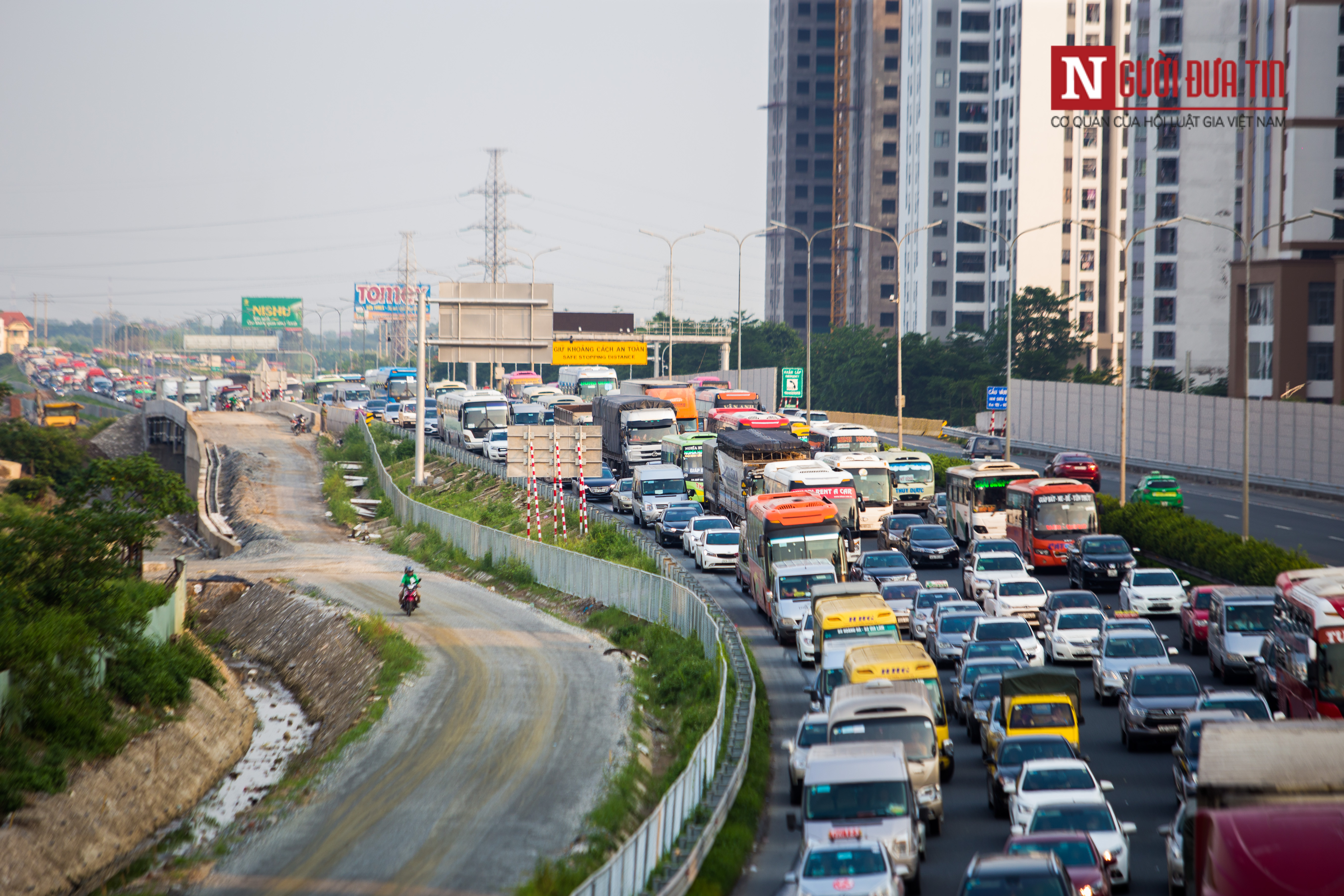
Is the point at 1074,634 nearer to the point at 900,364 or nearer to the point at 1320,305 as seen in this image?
the point at 900,364

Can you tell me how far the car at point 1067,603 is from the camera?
107 ft

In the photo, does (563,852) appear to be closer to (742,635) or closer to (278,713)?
(742,635)

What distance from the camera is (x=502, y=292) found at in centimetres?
6719

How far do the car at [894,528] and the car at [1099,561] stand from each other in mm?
6939

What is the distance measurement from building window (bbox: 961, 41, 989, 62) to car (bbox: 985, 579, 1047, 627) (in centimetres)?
11655

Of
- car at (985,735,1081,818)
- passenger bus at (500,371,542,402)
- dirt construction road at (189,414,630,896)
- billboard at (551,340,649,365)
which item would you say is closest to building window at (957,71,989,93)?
passenger bus at (500,371,542,402)

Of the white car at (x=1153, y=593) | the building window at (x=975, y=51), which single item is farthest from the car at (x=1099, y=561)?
the building window at (x=975, y=51)

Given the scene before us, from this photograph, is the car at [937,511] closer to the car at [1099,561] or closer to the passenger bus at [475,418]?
the car at [1099,561]

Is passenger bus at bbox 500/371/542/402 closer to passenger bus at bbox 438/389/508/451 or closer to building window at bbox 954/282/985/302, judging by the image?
passenger bus at bbox 438/389/508/451

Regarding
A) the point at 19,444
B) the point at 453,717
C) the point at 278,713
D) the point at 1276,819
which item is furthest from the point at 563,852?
the point at 19,444

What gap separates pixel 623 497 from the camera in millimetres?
59531

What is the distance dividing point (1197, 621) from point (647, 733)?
505 inches

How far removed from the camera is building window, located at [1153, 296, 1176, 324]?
109125 millimetres

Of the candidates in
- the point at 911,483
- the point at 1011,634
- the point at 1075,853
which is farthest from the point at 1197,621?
the point at 911,483
